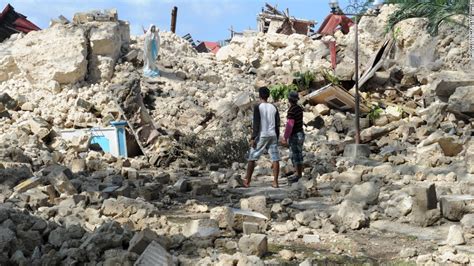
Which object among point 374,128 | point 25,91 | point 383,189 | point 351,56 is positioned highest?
point 351,56

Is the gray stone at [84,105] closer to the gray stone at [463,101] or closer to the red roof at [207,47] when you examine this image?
the gray stone at [463,101]

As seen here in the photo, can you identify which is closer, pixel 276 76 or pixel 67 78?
pixel 67 78

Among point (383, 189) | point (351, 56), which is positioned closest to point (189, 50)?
point (351, 56)

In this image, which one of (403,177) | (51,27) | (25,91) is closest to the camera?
(403,177)

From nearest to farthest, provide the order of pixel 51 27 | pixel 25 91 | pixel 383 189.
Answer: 1. pixel 383 189
2. pixel 25 91
3. pixel 51 27

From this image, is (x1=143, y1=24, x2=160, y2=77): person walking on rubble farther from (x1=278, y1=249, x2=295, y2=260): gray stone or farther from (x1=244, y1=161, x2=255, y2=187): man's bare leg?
(x1=278, y1=249, x2=295, y2=260): gray stone

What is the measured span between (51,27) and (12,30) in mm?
3216

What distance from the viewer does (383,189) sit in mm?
6754

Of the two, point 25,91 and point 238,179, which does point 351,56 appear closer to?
point 25,91

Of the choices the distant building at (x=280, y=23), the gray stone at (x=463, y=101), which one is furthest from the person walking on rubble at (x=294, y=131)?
the distant building at (x=280, y=23)

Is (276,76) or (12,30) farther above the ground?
(12,30)

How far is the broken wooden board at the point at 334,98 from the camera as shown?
13.5 m

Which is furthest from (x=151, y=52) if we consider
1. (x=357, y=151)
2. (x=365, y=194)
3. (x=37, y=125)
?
(x=365, y=194)

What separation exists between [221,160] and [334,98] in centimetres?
436
